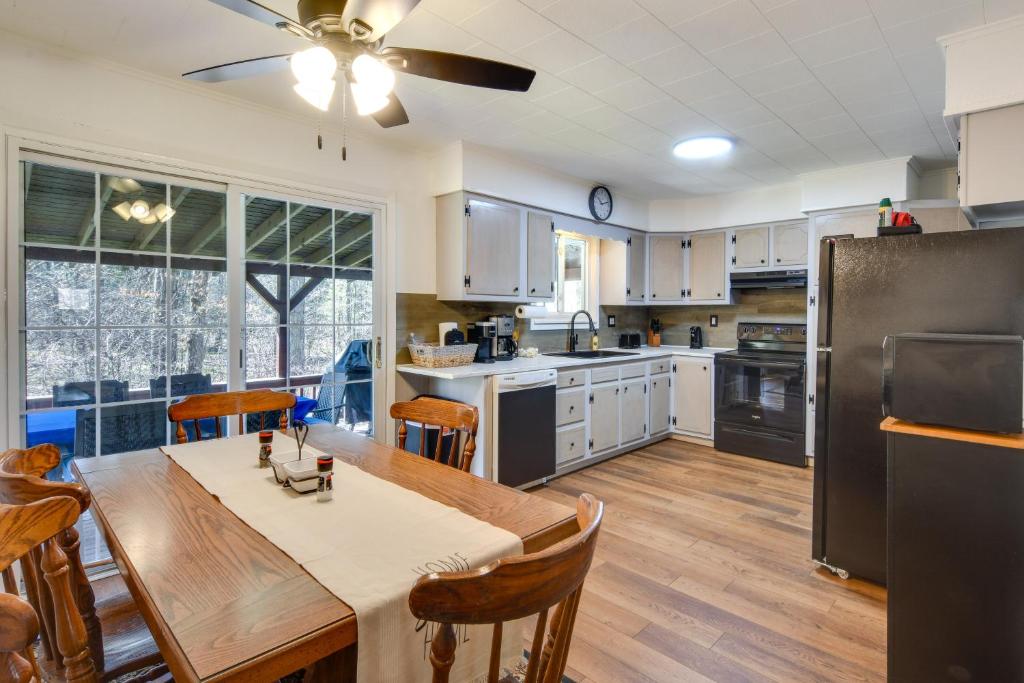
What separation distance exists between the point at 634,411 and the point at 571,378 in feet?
3.26

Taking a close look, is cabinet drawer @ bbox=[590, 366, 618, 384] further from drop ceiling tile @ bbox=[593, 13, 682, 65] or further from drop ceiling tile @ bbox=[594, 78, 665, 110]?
drop ceiling tile @ bbox=[593, 13, 682, 65]

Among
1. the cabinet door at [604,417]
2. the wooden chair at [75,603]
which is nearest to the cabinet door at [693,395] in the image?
the cabinet door at [604,417]

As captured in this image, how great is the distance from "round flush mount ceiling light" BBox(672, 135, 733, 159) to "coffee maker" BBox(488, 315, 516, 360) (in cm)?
178

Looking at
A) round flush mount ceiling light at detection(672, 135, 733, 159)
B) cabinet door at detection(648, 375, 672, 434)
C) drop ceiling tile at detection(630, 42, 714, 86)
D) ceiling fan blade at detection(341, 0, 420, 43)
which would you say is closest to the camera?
ceiling fan blade at detection(341, 0, 420, 43)

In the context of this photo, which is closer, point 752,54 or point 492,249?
point 752,54

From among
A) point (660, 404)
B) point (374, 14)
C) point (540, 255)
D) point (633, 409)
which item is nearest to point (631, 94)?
point (540, 255)

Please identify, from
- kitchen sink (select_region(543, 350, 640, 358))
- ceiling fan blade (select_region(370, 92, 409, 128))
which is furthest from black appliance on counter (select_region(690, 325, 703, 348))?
ceiling fan blade (select_region(370, 92, 409, 128))

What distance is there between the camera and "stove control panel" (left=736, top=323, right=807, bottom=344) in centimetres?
464

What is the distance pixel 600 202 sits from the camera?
16.0 ft

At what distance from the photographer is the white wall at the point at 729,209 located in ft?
15.8

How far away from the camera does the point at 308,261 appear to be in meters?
3.26

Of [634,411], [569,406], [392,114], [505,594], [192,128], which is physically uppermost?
[192,128]

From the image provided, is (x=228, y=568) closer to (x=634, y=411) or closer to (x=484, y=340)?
(x=484, y=340)

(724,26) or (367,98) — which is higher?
(724,26)
